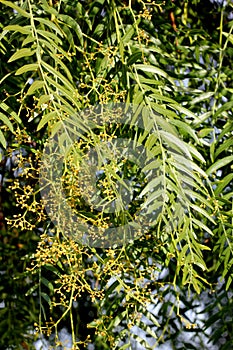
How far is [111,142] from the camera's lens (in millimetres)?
783

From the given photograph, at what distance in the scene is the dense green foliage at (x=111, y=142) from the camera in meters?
0.74

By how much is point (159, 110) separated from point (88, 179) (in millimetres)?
110

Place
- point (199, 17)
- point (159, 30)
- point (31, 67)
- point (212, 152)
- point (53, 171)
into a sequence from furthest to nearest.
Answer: point (199, 17) → point (159, 30) → point (212, 152) → point (53, 171) → point (31, 67)

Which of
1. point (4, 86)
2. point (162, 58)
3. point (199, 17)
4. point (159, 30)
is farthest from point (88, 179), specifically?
point (199, 17)

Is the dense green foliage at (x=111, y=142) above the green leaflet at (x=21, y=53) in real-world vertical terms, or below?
below

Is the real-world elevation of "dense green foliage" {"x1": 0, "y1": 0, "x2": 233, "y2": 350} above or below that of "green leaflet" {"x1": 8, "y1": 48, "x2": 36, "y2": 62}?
below

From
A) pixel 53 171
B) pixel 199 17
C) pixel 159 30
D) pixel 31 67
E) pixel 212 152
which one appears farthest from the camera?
pixel 199 17

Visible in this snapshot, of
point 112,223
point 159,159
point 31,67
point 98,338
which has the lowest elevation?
point 98,338

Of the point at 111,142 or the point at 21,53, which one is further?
the point at 111,142

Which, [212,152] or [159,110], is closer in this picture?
[159,110]

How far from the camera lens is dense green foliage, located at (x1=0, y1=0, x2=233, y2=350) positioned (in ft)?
2.43

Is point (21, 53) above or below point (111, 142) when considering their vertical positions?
above

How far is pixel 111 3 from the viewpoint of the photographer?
34.3 inches

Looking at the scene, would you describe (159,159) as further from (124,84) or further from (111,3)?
(111,3)
